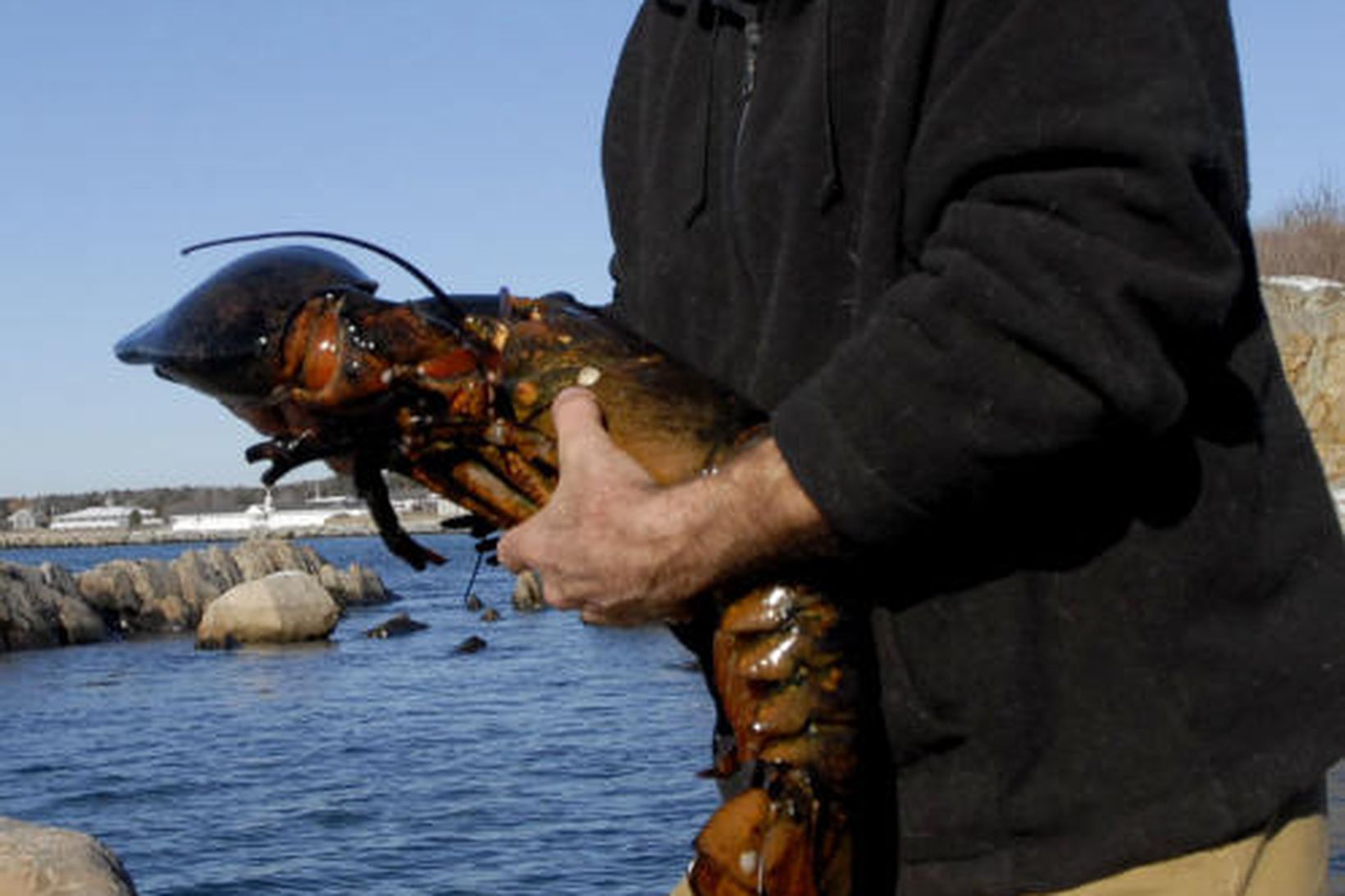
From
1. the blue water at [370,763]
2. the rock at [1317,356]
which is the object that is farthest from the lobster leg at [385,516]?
the rock at [1317,356]

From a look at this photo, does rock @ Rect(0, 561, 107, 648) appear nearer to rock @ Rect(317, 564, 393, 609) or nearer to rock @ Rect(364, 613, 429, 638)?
rock @ Rect(364, 613, 429, 638)

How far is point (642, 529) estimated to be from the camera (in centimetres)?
240

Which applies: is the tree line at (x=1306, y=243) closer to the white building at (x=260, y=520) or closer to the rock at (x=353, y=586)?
the rock at (x=353, y=586)

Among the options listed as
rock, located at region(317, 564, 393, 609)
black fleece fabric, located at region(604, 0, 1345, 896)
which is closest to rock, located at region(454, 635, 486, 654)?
rock, located at region(317, 564, 393, 609)

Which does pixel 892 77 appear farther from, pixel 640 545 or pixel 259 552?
pixel 259 552

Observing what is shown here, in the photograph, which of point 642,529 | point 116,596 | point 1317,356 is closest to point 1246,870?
point 642,529

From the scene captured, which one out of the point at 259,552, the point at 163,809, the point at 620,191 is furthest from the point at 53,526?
the point at 620,191

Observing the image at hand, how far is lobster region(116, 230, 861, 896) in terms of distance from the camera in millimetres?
2467

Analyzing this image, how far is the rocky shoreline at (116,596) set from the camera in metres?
46.2

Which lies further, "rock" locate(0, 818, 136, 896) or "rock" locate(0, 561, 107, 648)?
"rock" locate(0, 561, 107, 648)

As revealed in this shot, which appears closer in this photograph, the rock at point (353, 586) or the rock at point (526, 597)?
the rock at point (526, 597)

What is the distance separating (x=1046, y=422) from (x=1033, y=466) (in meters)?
0.08

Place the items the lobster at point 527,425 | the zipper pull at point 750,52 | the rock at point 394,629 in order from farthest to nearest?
the rock at point 394,629 < the zipper pull at point 750,52 < the lobster at point 527,425

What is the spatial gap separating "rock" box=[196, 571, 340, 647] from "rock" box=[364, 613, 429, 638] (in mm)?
2450
